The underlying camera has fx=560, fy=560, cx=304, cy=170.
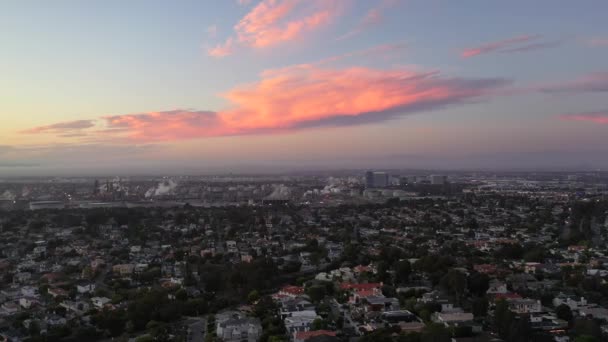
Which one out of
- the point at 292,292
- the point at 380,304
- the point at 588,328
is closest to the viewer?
the point at 588,328

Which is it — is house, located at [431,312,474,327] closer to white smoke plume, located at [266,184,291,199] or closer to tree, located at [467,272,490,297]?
tree, located at [467,272,490,297]

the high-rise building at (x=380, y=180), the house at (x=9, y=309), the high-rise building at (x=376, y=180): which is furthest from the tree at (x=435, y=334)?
the high-rise building at (x=380, y=180)

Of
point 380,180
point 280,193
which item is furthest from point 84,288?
point 380,180

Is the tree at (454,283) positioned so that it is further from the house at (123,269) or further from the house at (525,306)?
the house at (123,269)

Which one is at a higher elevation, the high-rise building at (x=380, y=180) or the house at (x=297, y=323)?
the high-rise building at (x=380, y=180)

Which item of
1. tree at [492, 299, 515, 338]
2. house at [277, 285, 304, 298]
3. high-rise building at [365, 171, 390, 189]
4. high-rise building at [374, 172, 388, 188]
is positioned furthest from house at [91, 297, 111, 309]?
high-rise building at [374, 172, 388, 188]

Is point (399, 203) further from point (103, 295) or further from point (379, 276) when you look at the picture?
point (103, 295)

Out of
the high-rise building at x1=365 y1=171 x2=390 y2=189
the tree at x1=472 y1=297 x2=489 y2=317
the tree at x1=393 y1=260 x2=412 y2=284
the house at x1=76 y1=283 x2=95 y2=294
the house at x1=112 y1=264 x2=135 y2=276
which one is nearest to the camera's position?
the tree at x1=472 y1=297 x2=489 y2=317

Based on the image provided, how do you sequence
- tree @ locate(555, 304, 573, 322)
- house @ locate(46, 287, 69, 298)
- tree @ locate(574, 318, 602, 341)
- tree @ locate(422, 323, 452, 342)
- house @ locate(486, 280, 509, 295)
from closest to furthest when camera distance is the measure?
tree @ locate(422, 323, 452, 342) → tree @ locate(574, 318, 602, 341) → tree @ locate(555, 304, 573, 322) → house @ locate(486, 280, 509, 295) → house @ locate(46, 287, 69, 298)

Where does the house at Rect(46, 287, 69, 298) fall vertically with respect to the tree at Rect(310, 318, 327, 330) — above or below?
below

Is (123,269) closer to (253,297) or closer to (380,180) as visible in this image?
(253,297)

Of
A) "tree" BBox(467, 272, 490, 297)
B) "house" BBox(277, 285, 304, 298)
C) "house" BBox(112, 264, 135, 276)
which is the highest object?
"tree" BBox(467, 272, 490, 297)

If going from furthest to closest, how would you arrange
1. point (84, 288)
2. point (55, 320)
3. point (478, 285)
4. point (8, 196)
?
point (8, 196) < point (84, 288) < point (478, 285) < point (55, 320)
